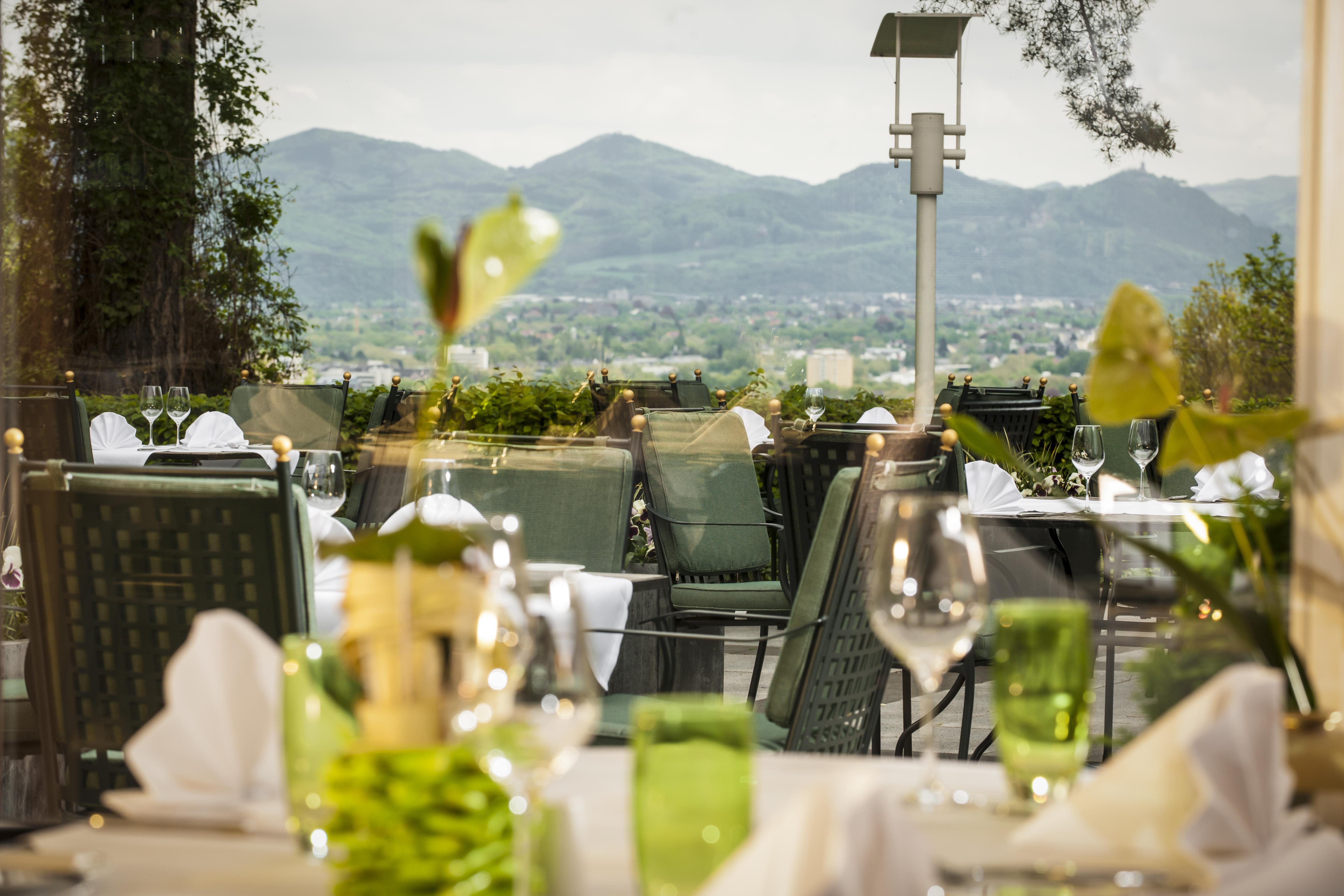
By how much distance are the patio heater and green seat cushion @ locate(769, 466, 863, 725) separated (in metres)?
5.62

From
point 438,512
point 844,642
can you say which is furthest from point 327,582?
point 844,642

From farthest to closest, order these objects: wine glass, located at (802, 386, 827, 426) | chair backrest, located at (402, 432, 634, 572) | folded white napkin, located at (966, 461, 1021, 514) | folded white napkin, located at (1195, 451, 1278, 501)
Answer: wine glass, located at (802, 386, 827, 426) → folded white napkin, located at (966, 461, 1021, 514) → chair backrest, located at (402, 432, 634, 572) → folded white napkin, located at (1195, 451, 1278, 501)

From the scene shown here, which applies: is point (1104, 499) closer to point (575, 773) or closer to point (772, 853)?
point (575, 773)

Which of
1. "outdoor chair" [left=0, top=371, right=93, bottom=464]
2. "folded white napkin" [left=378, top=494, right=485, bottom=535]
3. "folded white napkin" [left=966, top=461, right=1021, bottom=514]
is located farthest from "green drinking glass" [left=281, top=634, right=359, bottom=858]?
"outdoor chair" [left=0, top=371, right=93, bottom=464]

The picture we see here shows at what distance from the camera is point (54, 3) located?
20.3ft

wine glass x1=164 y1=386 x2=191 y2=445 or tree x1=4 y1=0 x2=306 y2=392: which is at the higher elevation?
tree x1=4 y1=0 x2=306 y2=392

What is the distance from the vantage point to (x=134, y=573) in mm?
1967

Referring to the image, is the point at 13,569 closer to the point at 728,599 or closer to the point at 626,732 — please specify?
the point at 626,732

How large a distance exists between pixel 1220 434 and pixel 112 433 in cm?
556

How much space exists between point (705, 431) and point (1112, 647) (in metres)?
1.39

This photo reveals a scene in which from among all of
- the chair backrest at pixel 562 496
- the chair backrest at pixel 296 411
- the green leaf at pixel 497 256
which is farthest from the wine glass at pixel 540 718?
the chair backrest at pixel 296 411

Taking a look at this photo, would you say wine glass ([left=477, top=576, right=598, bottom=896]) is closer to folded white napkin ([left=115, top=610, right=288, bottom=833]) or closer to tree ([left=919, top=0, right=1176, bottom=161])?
folded white napkin ([left=115, top=610, right=288, bottom=833])

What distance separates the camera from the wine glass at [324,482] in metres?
2.74

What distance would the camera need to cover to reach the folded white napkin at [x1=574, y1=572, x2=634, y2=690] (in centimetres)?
256
